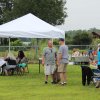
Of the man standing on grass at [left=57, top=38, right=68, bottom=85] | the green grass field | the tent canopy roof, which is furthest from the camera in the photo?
the tent canopy roof

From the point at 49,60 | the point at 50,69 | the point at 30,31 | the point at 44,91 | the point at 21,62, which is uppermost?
the point at 30,31

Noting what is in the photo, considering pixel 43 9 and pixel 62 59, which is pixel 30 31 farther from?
pixel 43 9

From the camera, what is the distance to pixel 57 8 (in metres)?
66.8

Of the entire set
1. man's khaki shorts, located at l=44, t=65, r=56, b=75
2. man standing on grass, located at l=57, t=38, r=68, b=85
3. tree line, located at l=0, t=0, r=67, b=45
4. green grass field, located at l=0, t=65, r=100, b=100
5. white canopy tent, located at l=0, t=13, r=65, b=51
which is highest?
tree line, located at l=0, t=0, r=67, b=45

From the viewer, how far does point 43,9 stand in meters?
65.6

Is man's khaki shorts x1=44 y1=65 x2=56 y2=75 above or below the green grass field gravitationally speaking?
above

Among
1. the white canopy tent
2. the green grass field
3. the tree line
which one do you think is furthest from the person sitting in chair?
the tree line

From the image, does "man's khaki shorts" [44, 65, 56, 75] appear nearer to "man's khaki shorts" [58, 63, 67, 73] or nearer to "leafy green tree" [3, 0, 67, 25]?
"man's khaki shorts" [58, 63, 67, 73]

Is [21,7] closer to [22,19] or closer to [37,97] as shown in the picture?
[22,19]

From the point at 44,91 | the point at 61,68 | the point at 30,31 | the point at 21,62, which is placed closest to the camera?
the point at 44,91

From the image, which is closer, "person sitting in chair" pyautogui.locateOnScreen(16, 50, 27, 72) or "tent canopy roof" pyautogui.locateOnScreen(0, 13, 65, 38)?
"tent canopy roof" pyautogui.locateOnScreen(0, 13, 65, 38)

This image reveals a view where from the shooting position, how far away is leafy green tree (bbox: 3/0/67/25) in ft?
213

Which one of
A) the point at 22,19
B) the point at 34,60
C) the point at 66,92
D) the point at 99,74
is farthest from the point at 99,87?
the point at 34,60

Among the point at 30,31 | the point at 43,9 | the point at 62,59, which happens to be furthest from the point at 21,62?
the point at 43,9
